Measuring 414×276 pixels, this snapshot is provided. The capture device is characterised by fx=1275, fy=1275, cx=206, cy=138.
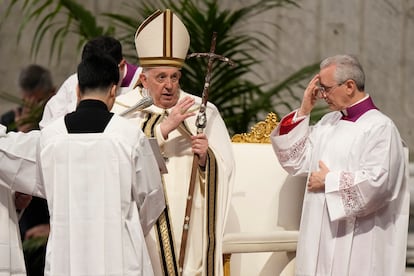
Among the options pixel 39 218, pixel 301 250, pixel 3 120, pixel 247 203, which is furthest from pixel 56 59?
pixel 301 250

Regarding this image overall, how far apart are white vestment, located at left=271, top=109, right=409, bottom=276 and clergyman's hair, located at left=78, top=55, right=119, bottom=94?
151cm

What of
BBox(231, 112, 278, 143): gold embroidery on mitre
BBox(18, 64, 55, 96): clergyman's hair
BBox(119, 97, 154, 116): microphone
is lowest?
BBox(231, 112, 278, 143): gold embroidery on mitre

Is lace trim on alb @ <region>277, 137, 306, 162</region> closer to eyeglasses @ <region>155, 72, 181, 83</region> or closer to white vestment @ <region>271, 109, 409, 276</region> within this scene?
white vestment @ <region>271, 109, 409, 276</region>

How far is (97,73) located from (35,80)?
3.76 m

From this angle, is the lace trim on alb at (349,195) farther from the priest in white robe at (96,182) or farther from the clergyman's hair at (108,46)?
the clergyman's hair at (108,46)

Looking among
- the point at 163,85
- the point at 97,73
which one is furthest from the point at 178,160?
the point at 97,73

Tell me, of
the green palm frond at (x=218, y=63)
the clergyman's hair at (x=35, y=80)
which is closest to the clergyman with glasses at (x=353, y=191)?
the green palm frond at (x=218, y=63)

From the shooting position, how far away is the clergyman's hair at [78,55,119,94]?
5.93m

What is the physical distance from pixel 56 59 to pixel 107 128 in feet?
14.1

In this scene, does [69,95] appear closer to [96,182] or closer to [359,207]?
[96,182]

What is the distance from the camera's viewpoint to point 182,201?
704 centimetres

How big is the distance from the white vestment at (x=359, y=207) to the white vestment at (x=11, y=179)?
1573 millimetres

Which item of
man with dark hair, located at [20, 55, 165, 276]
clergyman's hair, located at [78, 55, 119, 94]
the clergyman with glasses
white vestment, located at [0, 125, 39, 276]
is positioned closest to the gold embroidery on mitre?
the clergyman with glasses

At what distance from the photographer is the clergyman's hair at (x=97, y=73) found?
5926 mm
